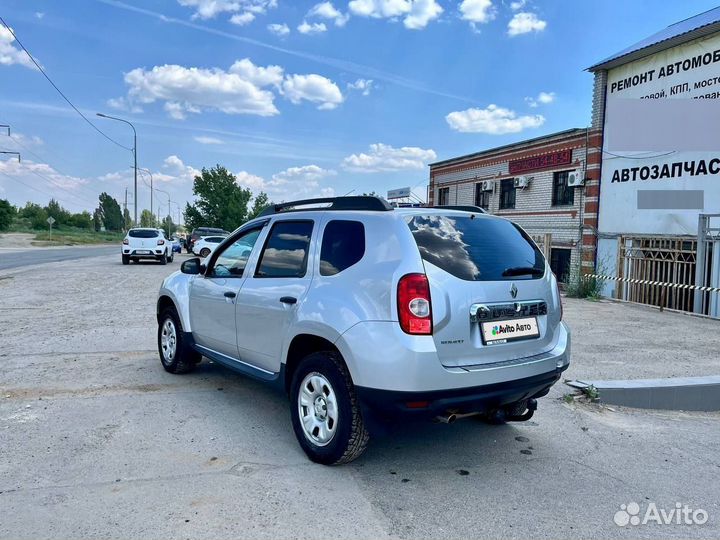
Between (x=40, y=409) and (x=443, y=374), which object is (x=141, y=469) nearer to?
(x=40, y=409)

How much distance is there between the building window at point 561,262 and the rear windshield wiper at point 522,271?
1606 centimetres

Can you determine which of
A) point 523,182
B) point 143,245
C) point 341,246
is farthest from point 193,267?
point 143,245

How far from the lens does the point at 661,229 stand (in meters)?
15.1

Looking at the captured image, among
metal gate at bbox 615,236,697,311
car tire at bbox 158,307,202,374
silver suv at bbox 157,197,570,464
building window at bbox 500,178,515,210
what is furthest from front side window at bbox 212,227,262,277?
building window at bbox 500,178,515,210

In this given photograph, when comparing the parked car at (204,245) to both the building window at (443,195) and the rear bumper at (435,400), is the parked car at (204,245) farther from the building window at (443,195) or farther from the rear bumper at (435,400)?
the rear bumper at (435,400)

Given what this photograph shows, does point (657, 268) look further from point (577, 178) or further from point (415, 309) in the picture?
point (415, 309)

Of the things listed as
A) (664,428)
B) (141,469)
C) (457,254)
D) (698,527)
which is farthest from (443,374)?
(664,428)

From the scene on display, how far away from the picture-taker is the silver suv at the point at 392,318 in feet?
10.6

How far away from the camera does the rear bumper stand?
3203 mm

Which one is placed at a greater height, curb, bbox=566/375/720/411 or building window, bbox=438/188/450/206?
building window, bbox=438/188/450/206

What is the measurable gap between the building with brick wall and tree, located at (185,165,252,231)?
36.1m

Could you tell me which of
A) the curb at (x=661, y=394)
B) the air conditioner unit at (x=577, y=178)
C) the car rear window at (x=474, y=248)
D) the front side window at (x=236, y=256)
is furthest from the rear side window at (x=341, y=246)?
the air conditioner unit at (x=577, y=178)

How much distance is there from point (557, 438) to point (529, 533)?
1.63 m

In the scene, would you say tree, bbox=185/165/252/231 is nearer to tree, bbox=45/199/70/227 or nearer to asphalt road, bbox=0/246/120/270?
asphalt road, bbox=0/246/120/270
